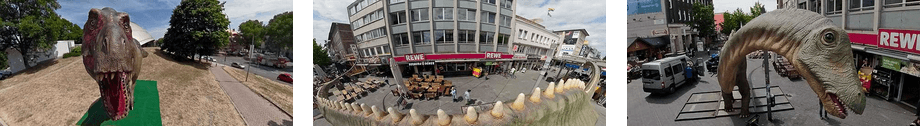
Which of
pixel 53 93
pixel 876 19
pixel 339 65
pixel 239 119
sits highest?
pixel 876 19

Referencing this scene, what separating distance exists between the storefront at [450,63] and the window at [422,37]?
9cm

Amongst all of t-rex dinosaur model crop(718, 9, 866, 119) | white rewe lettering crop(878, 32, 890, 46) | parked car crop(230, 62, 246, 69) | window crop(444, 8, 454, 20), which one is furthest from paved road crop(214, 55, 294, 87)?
white rewe lettering crop(878, 32, 890, 46)

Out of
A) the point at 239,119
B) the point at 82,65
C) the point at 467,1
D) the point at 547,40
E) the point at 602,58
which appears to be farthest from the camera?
the point at 239,119

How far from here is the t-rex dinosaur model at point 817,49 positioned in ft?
7.82

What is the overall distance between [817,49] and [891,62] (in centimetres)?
66

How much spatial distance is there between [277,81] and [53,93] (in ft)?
5.60

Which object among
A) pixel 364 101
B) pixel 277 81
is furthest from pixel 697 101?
pixel 277 81

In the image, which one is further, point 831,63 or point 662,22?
point 662,22

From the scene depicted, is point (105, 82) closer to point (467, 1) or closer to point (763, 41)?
point (467, 1)

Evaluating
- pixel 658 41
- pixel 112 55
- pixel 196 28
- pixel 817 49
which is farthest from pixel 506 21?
pixel 112 55

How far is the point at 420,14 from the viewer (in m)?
2.78

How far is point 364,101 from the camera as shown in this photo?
3.08 metres

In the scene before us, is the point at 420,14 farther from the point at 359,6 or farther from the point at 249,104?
the point at 249,104

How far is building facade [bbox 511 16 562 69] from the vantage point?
2.90 metres
